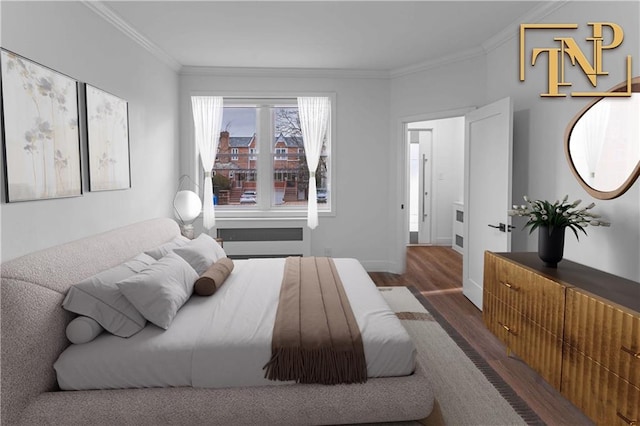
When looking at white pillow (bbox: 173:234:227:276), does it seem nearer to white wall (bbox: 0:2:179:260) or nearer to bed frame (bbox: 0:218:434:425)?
white wall (bbox: 0:2:179:260)

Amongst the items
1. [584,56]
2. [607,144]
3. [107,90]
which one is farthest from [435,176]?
[107,90]

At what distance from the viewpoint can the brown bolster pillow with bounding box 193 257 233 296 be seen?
107 inches

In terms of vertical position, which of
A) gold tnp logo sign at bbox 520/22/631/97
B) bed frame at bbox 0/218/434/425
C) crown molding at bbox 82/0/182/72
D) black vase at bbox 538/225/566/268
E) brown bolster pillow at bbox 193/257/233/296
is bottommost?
bed frame at bbox 0/218/434/425

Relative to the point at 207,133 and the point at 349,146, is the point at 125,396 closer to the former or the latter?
the point at 207,133

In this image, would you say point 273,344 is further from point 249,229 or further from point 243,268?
point 249,229

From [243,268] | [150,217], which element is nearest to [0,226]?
[243,268]

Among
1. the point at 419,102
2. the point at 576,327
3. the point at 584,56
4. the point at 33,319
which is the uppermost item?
the point at 419,102

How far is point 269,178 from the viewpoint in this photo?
5363 mm

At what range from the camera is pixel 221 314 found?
237cm

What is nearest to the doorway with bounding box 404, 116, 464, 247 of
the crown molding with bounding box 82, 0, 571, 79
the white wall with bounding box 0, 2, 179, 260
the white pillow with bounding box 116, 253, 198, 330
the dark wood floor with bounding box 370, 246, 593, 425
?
the dark wood floor with bounding box 370, 246, 593, 425

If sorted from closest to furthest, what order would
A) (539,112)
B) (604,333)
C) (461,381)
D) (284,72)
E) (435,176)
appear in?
(604,333) → (461,381) → (539,112) → (284,72) → (435,176)

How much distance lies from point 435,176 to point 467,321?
4335 mm

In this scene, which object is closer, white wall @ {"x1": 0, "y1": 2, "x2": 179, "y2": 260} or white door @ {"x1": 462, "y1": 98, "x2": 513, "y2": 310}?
white wall @ {"x1": 0, "y1": 2, "x2": 179, "y2": 260}

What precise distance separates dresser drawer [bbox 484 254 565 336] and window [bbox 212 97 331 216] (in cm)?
284
